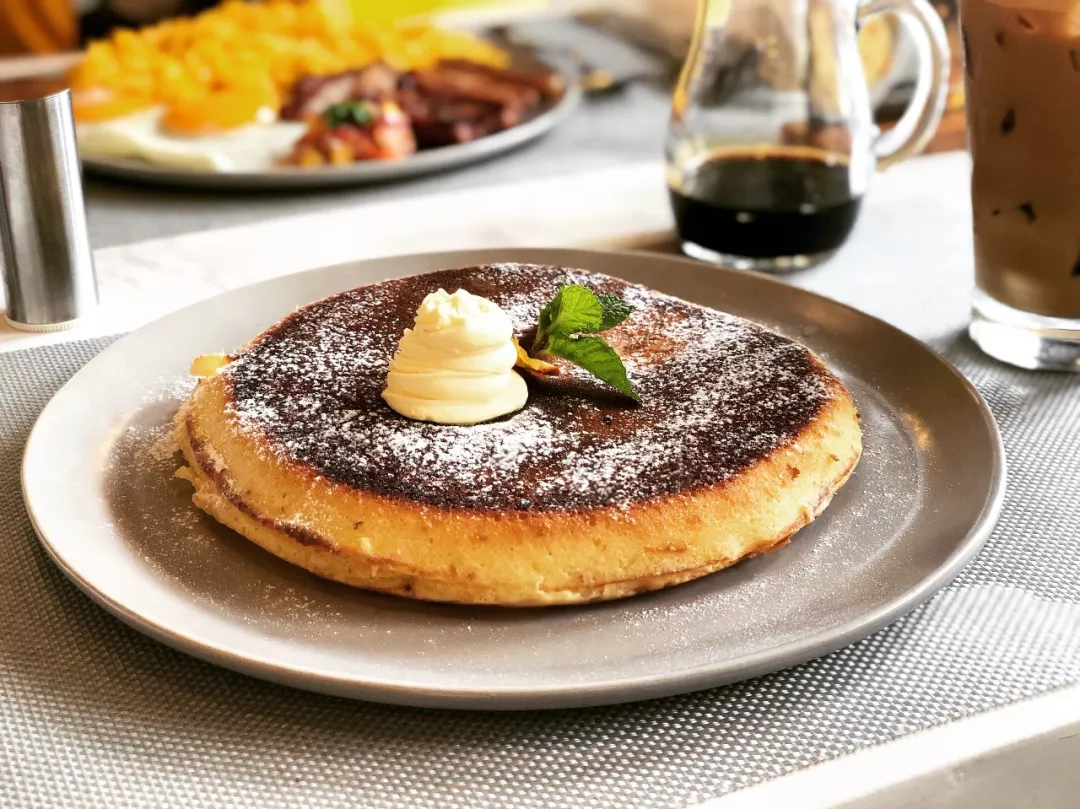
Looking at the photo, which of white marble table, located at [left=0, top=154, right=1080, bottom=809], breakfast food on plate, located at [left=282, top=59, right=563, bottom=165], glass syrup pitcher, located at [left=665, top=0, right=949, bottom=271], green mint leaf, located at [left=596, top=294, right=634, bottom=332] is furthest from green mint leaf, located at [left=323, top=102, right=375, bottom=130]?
green mint leaf, located at [left=596, top=294, right=634, bottom=332]

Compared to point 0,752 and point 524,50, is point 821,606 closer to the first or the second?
point 0,752

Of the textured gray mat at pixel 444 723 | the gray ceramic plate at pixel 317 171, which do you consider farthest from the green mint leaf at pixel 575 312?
the gray ceramic plate at pixel 317 171

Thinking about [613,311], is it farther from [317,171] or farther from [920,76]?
[317,171]

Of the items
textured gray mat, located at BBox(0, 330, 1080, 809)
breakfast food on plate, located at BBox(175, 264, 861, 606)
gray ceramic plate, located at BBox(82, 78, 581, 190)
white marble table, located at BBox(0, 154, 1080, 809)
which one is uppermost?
breakfast food on plate, located at BBox(175, 264, 861, 606)

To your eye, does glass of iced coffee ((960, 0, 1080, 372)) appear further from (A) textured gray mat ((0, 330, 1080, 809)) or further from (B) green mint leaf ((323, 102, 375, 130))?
(B) green mint leaf ((323, 102, 375, 130))

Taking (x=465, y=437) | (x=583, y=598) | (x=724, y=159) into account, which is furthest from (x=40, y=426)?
(x=724, y=159)

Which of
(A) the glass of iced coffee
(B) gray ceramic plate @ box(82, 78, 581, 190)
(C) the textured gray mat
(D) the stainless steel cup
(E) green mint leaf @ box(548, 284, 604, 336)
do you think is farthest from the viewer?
(B) gray ceramic plate @ box(82, 78, 581, 190)
